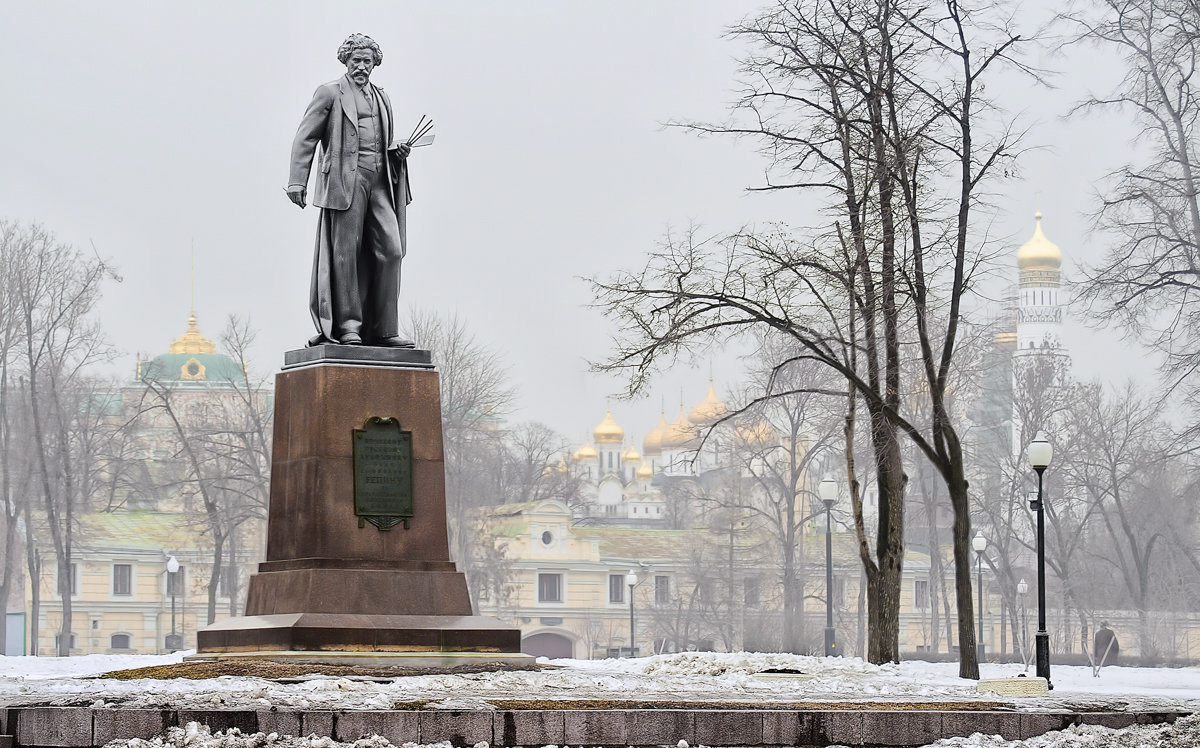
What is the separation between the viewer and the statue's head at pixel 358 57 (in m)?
14.5

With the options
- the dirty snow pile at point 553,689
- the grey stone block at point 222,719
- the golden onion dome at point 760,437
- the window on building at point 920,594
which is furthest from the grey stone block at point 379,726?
the window on building at point 920,594

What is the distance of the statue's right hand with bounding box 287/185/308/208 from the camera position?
563 inches

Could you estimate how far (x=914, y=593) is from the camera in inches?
3027

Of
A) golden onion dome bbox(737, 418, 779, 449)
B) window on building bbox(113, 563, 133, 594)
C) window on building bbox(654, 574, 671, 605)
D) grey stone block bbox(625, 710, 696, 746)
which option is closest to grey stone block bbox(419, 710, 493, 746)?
grey stone block bbox(625, 710, 696, 746)

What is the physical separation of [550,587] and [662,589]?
522cm

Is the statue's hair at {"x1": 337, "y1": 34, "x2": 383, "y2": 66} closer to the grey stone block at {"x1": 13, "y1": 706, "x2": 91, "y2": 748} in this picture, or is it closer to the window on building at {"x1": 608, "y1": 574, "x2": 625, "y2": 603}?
the grey stone block at {"x1": 13, "y1": 706, "x2": 91, "y2": 748}

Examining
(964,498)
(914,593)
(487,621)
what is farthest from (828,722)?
(914,593)

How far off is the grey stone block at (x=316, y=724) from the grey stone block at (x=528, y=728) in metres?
0.78

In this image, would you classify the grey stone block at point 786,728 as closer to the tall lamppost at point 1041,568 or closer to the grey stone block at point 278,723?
the grey stone block at point 278,723

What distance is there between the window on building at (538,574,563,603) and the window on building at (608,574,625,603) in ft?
7.74

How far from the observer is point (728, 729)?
898 cm

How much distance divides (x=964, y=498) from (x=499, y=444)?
41.7 metres

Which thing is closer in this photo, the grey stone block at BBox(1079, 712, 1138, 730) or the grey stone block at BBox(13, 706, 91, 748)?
the grey stone block at BBox(13, 706, 91, 748)

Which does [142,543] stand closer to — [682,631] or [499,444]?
[499,444]
